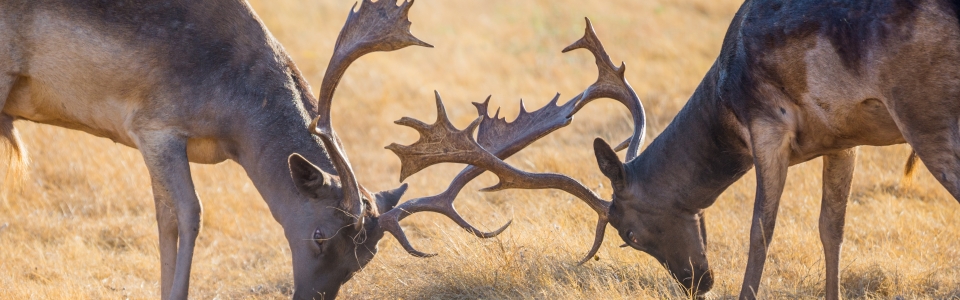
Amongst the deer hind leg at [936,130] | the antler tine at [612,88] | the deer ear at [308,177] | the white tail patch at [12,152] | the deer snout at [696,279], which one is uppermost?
the deer hind leg at [936,130]

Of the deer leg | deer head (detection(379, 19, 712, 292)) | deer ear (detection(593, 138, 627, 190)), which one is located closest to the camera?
deer head (detection(379, 19, 712, 292))

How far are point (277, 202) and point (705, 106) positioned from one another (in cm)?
261

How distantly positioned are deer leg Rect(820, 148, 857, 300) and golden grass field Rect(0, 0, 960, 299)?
0.76 feet

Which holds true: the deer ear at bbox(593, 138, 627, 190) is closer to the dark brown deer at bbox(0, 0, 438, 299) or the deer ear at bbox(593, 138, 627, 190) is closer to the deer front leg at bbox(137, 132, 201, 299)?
the dark brown deer at bbox(0, 0, 438, 299)

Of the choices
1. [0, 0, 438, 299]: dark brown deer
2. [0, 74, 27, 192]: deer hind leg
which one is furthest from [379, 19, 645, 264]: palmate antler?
[0, 74, 27, 192]: deer hind leg

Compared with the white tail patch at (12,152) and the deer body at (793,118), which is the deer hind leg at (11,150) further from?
the deer body at (793,118)

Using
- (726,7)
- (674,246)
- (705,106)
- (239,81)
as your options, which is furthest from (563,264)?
(726,7)

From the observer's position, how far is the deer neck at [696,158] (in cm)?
589

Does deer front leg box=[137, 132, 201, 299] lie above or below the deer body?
below

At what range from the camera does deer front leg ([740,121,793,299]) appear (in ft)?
18.2

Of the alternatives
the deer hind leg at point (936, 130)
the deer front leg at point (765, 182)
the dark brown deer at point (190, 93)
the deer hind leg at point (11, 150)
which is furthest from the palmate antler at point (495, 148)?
the deer hind leg at point (11, 150)

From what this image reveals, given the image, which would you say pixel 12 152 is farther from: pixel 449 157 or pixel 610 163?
pixel 610 163

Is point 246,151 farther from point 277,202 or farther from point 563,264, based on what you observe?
point 563,264

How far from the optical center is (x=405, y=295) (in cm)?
641
